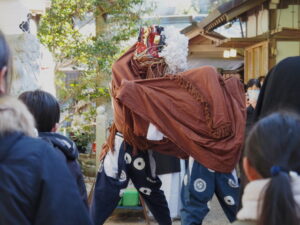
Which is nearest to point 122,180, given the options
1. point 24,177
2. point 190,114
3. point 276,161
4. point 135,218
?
point 190,114

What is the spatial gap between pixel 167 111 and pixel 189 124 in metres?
0.25

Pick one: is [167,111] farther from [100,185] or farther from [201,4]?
[201,4]

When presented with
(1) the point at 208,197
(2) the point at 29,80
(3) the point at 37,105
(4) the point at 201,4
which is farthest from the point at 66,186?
(4) the point at 201,4

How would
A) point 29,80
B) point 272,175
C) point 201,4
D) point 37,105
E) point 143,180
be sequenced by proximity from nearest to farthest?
point 272,175
point 37,105
point 143,180
point 29,80
point 201,4

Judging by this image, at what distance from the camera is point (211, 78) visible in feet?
14.7

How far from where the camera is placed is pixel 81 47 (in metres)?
9.67

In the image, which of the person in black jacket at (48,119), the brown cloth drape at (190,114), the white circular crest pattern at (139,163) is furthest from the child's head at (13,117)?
the white circular crest pattern at (139,163)

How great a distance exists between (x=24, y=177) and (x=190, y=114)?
9.21ft

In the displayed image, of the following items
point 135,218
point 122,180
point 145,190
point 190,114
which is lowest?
point 135,218

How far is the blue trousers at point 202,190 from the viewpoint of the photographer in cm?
463

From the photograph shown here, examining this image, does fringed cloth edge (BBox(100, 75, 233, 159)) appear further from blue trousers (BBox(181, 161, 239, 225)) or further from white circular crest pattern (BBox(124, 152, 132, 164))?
blue trousers (BBox(181, 161, 239, 225))

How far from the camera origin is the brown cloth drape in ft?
14.3

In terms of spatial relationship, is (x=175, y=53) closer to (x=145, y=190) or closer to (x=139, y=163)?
(x=139, y=163)

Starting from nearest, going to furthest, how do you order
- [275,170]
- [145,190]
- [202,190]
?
[275,170] → [202,190] → [145,190]
